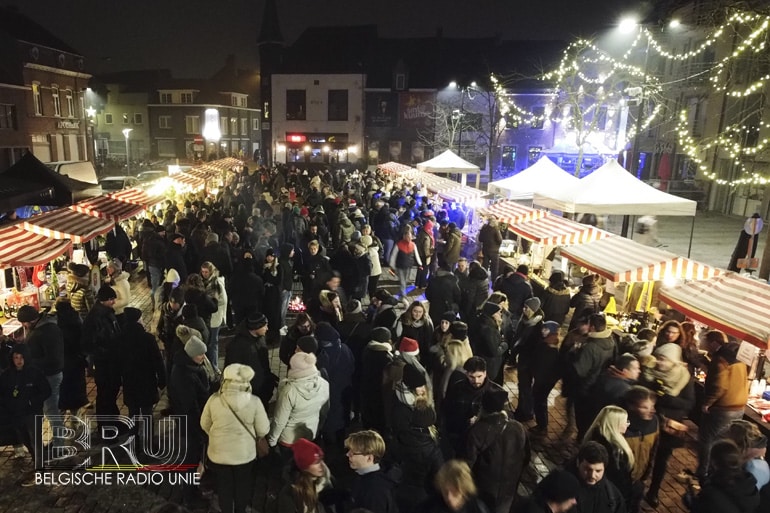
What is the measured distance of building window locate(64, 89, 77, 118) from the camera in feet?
113

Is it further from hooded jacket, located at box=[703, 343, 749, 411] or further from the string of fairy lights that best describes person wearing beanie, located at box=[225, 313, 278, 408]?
the string of fairy lights

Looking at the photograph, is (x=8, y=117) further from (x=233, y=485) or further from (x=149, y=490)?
(x=233, y=485)

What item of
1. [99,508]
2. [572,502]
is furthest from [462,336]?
[99,508]

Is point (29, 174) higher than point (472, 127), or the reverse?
point (472, 127)

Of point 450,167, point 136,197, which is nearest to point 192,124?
point 450,167

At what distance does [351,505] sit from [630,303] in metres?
7.31

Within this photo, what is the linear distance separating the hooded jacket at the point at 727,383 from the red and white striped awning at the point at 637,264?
78.6 inches

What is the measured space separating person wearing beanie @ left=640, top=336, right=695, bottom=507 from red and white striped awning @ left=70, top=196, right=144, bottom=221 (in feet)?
33.6

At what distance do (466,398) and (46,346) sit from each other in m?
4.30

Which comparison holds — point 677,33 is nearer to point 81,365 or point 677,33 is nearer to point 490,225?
point 490,225

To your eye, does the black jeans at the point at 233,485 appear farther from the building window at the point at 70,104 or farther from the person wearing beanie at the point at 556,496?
the building window at the point at 70,104

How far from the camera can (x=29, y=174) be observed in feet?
50.1

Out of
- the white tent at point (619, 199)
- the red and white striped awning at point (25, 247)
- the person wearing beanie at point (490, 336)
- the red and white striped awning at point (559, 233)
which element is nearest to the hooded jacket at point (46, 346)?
the red and white striped awning at point (25, 247)

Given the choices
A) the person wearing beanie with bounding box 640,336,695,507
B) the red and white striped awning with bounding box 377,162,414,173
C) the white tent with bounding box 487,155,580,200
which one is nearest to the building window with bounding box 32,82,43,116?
the red and white striped awning with bounding box 377,162,414,173
